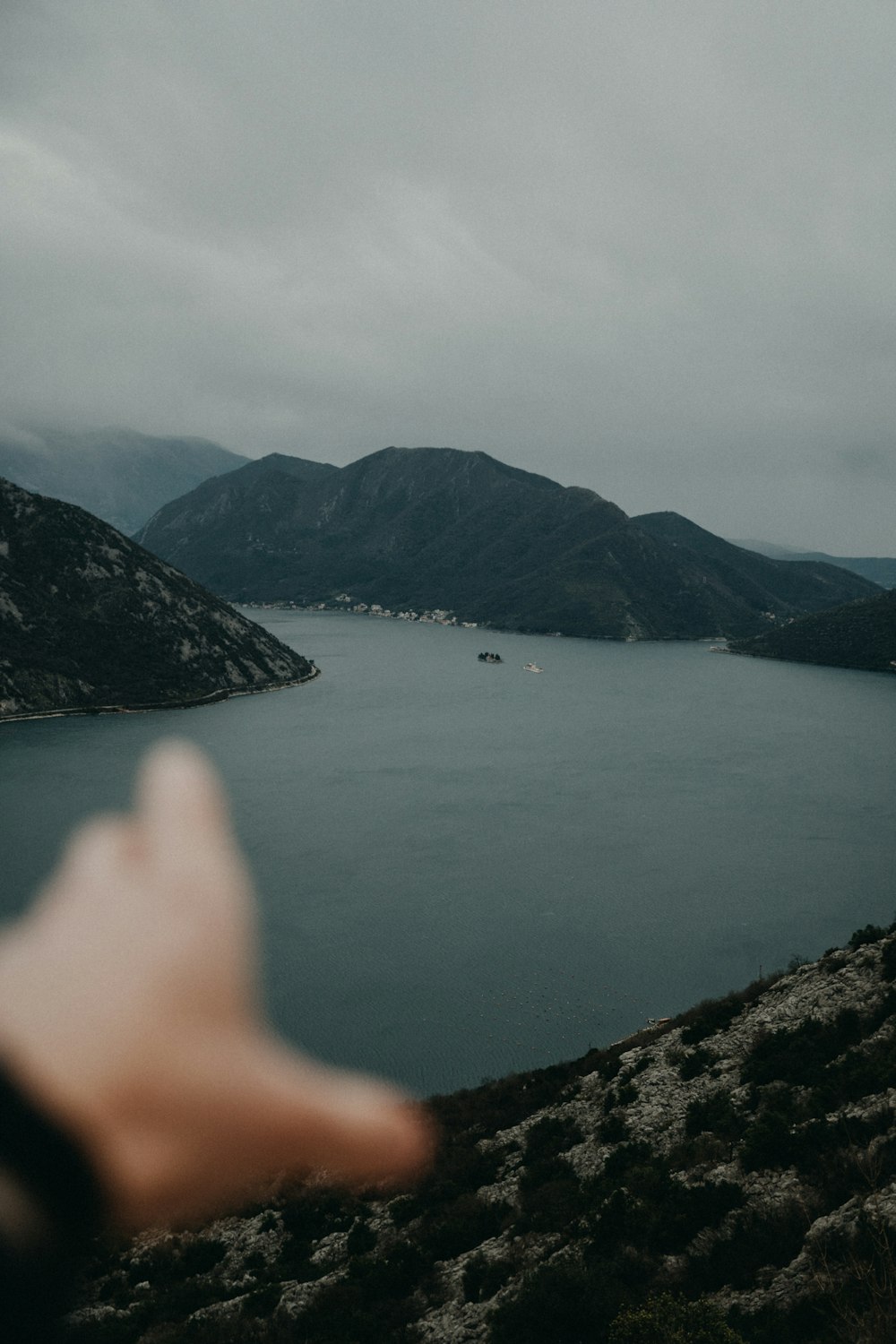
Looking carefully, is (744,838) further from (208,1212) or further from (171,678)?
(171,678)

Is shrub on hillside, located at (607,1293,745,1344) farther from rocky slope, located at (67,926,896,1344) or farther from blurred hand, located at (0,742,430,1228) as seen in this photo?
blurred hand, located at (0,742,430,1228)

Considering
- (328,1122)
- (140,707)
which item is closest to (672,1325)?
(328,1122)

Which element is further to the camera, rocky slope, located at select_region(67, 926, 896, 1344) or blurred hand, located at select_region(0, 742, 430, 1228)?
blurred hand, located at select_region(0, 742, 430, 1228)

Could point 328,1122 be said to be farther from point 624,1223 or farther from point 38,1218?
point 624,1223

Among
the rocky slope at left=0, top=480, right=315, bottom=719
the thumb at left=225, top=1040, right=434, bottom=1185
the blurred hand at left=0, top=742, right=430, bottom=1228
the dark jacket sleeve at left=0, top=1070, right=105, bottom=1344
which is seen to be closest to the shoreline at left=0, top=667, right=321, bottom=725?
the rocky slope at left=0, top=480, right=315, bottom=719

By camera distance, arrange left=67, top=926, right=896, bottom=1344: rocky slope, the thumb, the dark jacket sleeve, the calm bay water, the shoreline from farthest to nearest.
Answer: the shoreline → the calm bay water → the thumb → the dark jacket sleeve → left=67, top=926, right=896, bottom=1344: rocky slope

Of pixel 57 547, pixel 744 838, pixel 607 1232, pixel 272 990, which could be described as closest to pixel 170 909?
pixel 272 990
